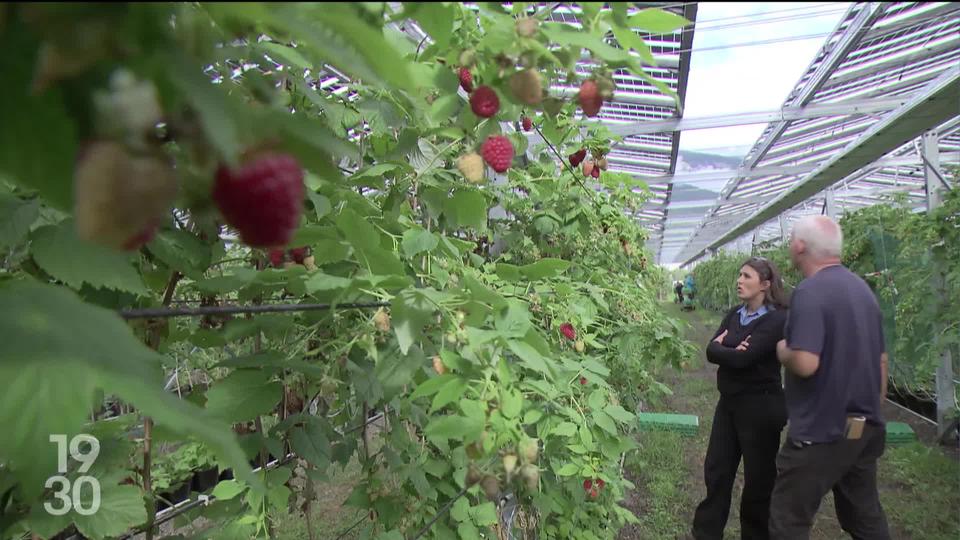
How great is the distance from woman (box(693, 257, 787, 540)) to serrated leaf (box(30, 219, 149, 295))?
2929 mm

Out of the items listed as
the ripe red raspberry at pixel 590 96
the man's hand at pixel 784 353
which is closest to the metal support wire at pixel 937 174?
the man's hand at pixel 784 353

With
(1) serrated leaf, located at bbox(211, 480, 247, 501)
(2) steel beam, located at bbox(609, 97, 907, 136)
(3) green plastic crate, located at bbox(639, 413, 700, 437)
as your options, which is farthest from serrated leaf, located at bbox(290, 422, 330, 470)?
(2) steel beam, located at bbox(609, 97, 907, 136)

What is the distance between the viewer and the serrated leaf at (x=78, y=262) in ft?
2.36

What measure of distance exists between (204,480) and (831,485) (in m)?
4.01

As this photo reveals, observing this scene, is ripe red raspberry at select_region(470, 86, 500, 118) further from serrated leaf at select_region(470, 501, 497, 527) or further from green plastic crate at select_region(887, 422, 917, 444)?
green plastic crate at select_region(887, 422, 917, 444)

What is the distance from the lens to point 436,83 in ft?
2.53

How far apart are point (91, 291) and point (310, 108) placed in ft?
2.15

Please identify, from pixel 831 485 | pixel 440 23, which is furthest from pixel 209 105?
pixel 831 485

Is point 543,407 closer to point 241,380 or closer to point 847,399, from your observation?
point 241,380

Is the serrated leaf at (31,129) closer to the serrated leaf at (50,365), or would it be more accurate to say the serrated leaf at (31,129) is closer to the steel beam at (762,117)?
the serrated leaf at (50,365)

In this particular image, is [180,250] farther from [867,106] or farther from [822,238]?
[867,106]

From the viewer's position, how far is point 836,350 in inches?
92.1

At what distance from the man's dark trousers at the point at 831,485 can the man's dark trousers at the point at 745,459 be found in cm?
42

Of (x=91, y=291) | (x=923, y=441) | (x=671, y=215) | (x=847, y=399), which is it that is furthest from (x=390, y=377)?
(x=671, y=215)
